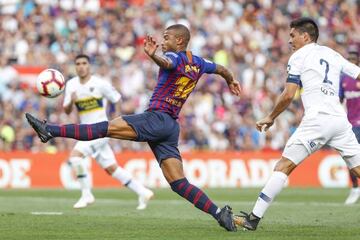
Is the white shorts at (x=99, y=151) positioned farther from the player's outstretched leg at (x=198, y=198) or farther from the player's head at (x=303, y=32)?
the player's head at (x=303, y=32)

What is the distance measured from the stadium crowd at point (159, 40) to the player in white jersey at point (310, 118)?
15023mm

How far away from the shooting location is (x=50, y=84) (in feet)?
44.6

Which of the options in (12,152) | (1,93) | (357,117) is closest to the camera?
(357,117)

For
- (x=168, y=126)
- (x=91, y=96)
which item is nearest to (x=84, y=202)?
(x=91, y=96)

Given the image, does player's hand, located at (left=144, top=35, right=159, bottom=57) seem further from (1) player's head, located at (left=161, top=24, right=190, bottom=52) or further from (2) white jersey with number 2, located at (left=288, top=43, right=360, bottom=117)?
(2) white jersey with number 2, located at (left=288, top=43, right=360, bottom=117)

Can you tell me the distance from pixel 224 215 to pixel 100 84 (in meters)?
6.70

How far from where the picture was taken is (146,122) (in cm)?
1136

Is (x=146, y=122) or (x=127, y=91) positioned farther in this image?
(x=127, y=91)

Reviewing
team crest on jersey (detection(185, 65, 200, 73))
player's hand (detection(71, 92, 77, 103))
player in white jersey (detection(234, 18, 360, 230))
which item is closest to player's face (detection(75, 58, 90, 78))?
player's hand (detection(71, 92, 77, 103))

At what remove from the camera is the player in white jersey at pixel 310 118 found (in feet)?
36.9

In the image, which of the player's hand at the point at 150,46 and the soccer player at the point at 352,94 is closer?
the player's hand at the point at 150,46

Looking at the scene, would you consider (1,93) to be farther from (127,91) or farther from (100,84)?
(100,84)

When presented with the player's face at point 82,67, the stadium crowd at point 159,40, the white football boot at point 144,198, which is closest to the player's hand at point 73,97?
the player's face at point 82,67

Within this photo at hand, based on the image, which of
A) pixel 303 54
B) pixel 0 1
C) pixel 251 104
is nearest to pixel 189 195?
pixel 303 54
